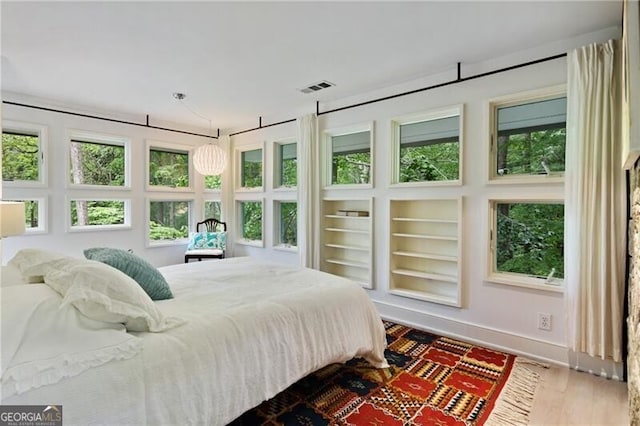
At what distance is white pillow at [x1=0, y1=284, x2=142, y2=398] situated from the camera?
1.10 metres

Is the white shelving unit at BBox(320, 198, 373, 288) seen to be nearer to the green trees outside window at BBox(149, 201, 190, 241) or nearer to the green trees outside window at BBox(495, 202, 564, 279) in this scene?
the green trees outside window at BBox(495, 202, 564, 279)

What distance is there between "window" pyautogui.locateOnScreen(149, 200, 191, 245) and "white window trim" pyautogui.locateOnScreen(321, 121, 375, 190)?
8.80 feet

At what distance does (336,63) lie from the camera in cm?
308

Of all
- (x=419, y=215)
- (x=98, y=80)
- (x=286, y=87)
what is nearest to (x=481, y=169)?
(x=419, y=215)

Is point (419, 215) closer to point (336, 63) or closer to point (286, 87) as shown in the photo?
point (336, 63)

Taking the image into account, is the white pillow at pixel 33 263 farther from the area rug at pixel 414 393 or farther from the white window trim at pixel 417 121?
the white window trim at pixel 417 121

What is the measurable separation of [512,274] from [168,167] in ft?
16.5

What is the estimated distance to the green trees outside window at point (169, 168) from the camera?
517cm

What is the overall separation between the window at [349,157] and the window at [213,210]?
95.6 inches

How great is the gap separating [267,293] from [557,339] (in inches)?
93.9

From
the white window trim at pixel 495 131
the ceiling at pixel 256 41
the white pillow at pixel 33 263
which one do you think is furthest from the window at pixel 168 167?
the white window trim at pixel 495 131

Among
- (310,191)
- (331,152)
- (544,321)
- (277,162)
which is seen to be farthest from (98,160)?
(544,321)

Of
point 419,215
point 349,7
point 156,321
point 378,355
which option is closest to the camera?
point 156,321

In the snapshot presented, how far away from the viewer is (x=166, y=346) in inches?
55.8
